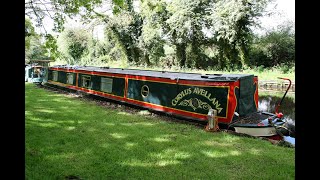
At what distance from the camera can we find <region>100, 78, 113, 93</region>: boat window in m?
10.4

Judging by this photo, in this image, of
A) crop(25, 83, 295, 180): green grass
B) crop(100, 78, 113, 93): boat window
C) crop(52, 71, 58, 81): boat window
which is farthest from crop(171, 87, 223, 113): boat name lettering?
crop(52, 71, 58, 81): boat window

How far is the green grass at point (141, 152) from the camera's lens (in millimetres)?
3826

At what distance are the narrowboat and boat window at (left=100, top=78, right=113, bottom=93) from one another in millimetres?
37

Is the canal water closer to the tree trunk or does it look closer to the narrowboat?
the narrowboat

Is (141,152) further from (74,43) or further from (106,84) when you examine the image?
(74,43)

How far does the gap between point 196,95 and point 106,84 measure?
436 centimetres

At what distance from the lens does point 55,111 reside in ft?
26.9

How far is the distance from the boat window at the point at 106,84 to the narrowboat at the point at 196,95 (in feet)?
0.12

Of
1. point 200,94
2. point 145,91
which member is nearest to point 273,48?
point 145,91

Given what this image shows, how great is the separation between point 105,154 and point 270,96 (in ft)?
39.2

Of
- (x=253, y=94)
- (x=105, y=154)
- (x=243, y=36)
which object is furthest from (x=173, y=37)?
(x=105, y=154)

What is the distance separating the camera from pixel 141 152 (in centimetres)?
471

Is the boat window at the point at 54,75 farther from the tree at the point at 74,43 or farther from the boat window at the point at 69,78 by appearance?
the tree at the point at 74,43
